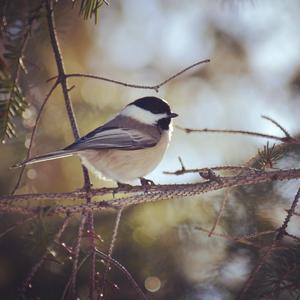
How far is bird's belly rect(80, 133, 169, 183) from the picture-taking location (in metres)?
2.41

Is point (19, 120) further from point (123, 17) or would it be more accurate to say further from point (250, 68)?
point (250, 68)

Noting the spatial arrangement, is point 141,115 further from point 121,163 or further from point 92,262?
point 92,262

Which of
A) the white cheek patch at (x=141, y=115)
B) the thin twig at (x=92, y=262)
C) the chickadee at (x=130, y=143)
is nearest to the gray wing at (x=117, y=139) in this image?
the chickadee at (x=130, y=143)

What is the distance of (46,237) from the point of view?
1.71 meters

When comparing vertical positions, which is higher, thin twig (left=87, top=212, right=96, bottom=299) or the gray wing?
the gray wing

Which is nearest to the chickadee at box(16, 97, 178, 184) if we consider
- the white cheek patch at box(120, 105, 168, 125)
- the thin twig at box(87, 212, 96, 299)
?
the white cheek patch at box(120, 105, 168, 125)

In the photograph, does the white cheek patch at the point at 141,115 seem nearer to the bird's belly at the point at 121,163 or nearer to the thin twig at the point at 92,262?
the bird's belly at the point at 121,163

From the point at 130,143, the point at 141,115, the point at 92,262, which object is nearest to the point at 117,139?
the point at 130,143

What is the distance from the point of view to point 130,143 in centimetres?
255

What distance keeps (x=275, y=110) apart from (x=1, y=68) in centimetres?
190

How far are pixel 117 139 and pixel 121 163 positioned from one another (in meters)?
0.13

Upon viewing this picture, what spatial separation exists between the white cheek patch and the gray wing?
11 centimetres

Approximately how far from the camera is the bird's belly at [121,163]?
241 centimetres

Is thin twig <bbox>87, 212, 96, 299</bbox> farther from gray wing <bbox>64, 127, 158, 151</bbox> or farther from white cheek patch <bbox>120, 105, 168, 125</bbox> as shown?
white cheek patch <bbox>120, 105, 168, 125</bbox>
